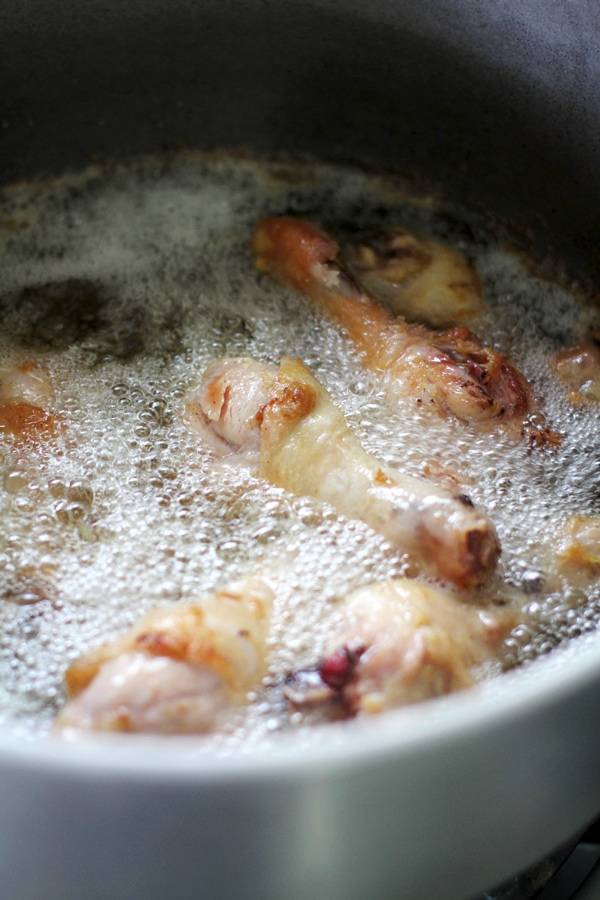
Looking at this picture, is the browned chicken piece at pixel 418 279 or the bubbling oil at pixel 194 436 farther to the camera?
the browned chicken piece at pixel 418 279

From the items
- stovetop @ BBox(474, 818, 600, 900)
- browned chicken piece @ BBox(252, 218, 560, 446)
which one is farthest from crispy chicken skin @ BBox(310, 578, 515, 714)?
browned chicken piece @ BBox(252, 218, 560, 446)

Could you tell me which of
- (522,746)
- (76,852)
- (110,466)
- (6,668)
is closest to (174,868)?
(76,852)

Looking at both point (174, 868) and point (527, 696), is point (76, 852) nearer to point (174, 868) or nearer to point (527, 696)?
point (174, 868)

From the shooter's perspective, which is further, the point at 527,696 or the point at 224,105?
the point at 224,105

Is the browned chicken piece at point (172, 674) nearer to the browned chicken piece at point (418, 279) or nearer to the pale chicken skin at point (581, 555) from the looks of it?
the pale chicken skin at point (581, 555)

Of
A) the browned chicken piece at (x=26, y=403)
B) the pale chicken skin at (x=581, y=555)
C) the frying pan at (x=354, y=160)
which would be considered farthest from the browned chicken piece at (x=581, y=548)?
the browned chicken piece at (x=26, y=403)

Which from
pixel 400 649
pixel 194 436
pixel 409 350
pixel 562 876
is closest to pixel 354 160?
pixel 409 350

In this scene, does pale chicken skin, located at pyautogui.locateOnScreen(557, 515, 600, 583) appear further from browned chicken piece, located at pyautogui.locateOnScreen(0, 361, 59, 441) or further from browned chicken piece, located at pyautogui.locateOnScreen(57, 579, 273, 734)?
browned chicken piece, located at pyautogui.locateOnScreen(0, 361, 59, 441)
